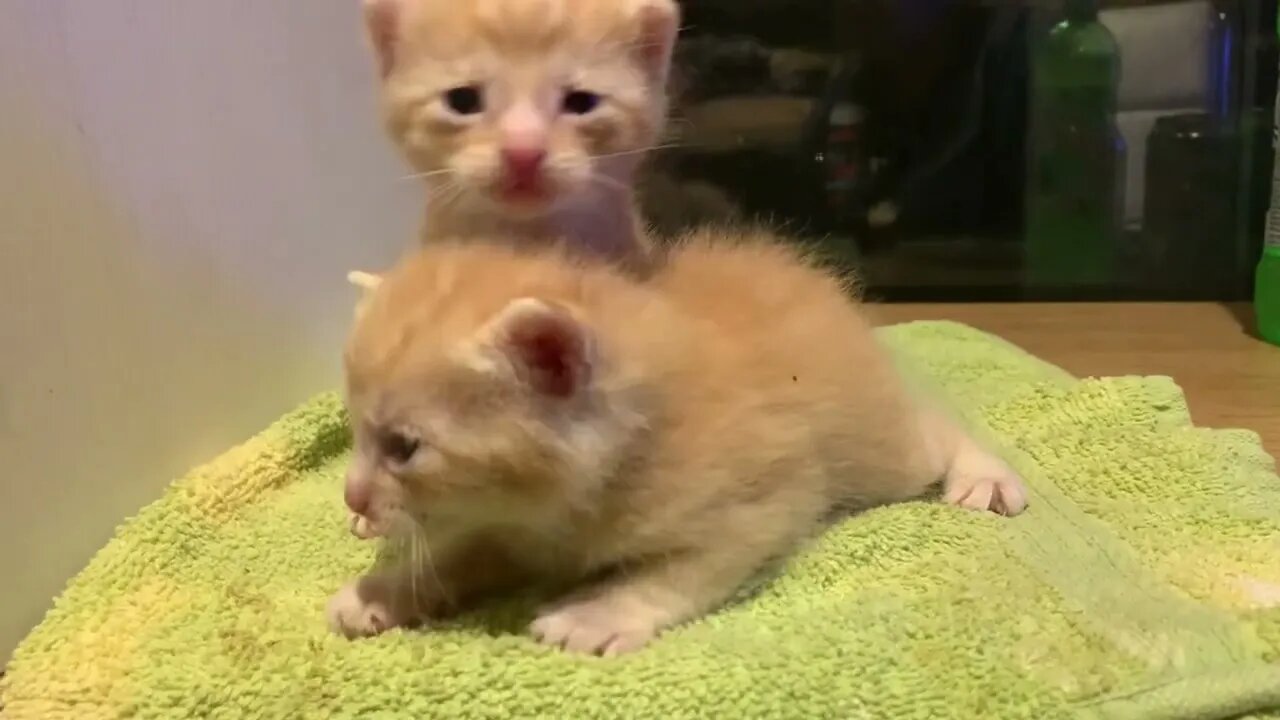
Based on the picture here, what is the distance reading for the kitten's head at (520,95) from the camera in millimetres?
944

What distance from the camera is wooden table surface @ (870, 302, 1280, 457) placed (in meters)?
1.55

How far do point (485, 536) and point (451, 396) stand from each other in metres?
0.16

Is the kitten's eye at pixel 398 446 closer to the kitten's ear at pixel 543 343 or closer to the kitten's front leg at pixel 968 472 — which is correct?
the kitten's ear at pixel 543 343

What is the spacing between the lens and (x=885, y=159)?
212 centimetres

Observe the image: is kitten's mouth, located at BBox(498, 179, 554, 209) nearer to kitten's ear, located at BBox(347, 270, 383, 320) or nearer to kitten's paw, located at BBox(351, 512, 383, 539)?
kitten's ear, located at BBox(347, 270, 383, 320)

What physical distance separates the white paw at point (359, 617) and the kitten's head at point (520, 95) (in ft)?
1.04

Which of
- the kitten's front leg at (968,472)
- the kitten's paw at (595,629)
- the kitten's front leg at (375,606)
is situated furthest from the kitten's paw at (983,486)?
the kitten's front leg at (375,606)

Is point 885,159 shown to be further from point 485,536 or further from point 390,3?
point 485,536

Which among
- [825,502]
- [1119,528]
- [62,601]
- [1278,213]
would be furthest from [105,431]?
[1278,213]

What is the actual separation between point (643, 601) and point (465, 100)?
42 cm

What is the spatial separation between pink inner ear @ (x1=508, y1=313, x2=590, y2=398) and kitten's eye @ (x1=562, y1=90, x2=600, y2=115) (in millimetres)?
270

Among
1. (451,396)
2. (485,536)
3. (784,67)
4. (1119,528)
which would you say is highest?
(784,67)

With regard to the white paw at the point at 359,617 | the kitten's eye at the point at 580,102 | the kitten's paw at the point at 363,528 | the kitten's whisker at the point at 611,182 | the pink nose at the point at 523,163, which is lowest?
the white paw at the point at 359,617

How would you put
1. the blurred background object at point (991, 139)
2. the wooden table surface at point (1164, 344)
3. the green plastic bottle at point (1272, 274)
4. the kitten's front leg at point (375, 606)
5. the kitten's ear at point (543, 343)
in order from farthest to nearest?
the blurred background object at point (991, 139), the green plastic bottle at point (1272, 274), the wooden table surface at point (1164, 344), the kitten's front leg at point (375, 606), the kitten's ear at point (543, 343)
